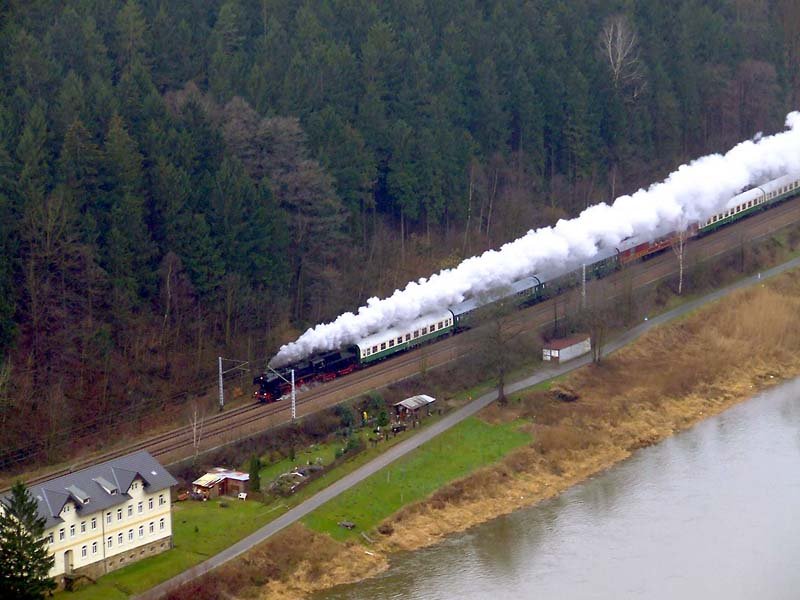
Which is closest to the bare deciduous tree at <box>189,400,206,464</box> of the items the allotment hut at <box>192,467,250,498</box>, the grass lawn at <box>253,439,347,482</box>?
the allotment hut at <box>192,467,250,498</box>

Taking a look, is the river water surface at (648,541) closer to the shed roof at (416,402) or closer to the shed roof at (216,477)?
the shed roof at (216,477)

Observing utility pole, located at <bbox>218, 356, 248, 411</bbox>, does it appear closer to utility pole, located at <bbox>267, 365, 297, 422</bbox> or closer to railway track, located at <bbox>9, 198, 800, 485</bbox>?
railway track, located at <bbox>9, 198, 800, 485</bbox>

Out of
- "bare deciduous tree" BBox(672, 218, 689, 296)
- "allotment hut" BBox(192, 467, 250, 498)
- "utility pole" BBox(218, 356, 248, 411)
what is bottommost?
"allotment hut" BBox(192, 467, 250, 498)

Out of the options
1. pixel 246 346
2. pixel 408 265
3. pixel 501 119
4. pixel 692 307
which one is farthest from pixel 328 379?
pixel 501 119

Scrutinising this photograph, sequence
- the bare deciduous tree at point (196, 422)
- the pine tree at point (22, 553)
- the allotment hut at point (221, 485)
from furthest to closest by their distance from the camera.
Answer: the bare deciduous tree at point (196, 422) → the allotment hut at point (221, 485) → the pine tree at point (22, 553)

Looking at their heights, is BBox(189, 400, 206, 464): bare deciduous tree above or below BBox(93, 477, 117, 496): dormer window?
above

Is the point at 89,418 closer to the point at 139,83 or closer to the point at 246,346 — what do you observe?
the point at 246,346

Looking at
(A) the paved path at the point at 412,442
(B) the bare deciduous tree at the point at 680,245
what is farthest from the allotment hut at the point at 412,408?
(B) the bare deciduous tree at the point at 680,245
